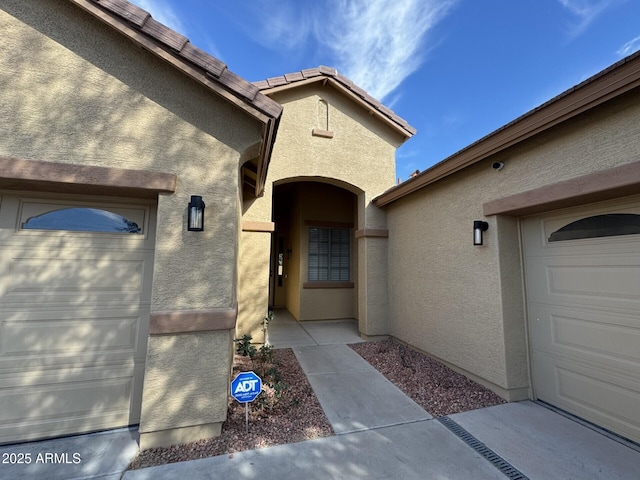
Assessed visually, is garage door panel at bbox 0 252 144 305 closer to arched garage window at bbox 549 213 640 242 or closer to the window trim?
arched garage window at bbox 549 213 640 242

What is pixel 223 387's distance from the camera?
3.03 metres

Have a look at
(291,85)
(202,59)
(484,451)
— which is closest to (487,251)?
(484,451)

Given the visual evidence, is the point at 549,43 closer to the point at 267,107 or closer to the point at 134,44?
the point at 267,107

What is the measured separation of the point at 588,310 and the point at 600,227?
1015 mm

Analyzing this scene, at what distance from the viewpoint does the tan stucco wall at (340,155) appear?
7.01 m

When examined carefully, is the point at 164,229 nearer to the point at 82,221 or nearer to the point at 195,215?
the point at 195,215

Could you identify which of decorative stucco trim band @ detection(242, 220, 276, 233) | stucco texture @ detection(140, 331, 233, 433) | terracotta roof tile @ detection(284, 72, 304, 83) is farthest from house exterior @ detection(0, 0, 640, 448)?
terracotta roof tile @ detection(284, 72, 304, 83)

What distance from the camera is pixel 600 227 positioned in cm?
327

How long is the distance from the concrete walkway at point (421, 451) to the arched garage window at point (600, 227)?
7.40 feet

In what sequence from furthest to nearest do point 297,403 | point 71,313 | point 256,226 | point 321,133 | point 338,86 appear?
point 338,86 → point 321,133 → point 256,226 → point 297,403 → point 71,313

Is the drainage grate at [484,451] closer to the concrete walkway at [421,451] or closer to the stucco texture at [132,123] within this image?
the concrete walkway at [421,451]

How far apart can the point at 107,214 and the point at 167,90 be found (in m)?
1.61

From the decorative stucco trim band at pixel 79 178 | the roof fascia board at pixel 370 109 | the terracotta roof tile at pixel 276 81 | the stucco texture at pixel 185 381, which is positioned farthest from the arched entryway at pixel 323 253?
the decorative stucco trim band at pixel 79 178

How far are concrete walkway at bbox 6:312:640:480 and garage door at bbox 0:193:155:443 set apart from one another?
1.43 feet
